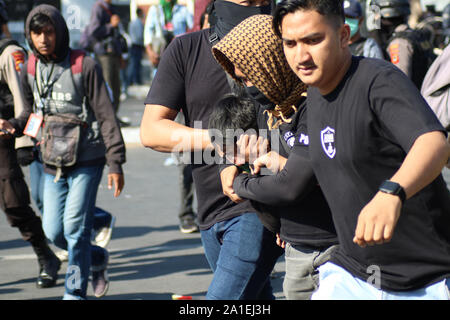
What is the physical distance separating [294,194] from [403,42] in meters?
4.06

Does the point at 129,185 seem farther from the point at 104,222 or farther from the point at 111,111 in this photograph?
the point at 111,111

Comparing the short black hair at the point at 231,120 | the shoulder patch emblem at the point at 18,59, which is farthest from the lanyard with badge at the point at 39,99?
the short black hair at the point at 231,120

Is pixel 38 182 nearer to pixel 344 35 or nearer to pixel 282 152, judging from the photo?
pixel 282 152

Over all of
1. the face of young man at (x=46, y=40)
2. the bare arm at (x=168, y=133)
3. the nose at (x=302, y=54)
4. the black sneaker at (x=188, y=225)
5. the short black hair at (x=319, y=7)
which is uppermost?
the short black hair at (x=319, y=7)

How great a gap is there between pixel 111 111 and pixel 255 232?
209cm

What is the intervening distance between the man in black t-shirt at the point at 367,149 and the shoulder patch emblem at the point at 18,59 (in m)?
3.69

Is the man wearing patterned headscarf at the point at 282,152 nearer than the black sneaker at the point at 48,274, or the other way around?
the man wearing patterned headscarf at the point at 282,152

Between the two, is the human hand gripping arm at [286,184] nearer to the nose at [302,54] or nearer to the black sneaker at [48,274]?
the nose at [302,54]

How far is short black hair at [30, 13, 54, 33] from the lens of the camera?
537 centimetres

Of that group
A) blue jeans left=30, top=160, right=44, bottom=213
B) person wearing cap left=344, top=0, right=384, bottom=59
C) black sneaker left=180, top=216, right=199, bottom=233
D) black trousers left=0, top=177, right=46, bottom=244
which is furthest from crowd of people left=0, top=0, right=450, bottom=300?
black sneaker left=180, top=216, right=199, bottom=233

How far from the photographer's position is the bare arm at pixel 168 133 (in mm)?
3414

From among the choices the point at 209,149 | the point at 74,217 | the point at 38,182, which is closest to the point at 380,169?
the point at 209,149

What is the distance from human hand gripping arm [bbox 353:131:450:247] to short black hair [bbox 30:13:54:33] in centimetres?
357

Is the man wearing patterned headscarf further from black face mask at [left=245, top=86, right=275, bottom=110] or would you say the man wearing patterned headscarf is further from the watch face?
the watch face
